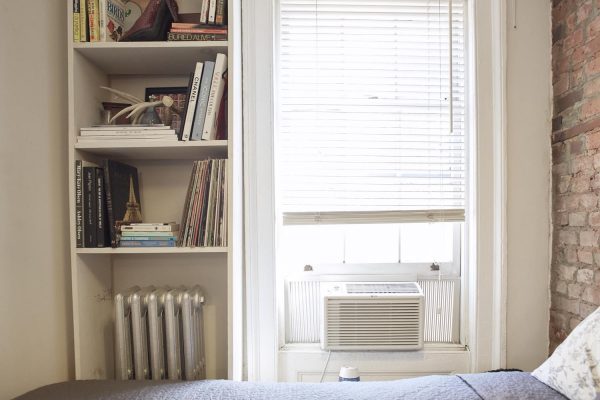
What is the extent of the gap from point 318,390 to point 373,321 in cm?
49

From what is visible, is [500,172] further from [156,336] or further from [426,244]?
[156,336]

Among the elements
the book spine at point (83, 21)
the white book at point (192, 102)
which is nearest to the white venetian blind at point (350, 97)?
the white book at point (192, 102)

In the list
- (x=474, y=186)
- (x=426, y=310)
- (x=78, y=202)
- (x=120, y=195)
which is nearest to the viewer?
(x=78, y=202)

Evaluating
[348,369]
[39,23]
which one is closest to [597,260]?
[348,369]

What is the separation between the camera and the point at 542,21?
1.58 metres

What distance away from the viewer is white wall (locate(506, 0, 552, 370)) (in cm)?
158

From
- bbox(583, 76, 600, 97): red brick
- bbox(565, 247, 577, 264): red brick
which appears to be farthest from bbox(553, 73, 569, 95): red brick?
bbox(565, 247, 577, 264): red brick

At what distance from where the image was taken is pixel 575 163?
1.44 metres

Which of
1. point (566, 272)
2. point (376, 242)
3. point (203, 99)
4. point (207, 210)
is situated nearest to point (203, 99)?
point (203, 99)

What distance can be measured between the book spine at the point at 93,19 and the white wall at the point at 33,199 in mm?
150

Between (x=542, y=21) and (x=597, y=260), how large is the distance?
1041 millimetres

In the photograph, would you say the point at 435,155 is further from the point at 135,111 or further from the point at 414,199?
the point at 135,111

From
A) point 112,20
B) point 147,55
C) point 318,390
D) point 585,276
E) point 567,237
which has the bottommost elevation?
point 318,390

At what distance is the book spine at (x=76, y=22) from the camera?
1.28 meters
